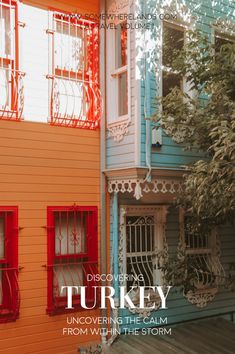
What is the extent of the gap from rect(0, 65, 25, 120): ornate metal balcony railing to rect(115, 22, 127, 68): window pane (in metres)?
1.81

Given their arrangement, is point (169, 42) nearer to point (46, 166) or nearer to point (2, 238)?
point (46, 166)

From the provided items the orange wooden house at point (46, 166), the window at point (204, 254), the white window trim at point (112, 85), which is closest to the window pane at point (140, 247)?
the orange wooden house at point (46, 166)

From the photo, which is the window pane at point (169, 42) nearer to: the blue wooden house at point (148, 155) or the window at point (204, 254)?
the blue wooden house at point (148, 155)

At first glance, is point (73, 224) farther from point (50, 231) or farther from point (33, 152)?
point (33, 152)

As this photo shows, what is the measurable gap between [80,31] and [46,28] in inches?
28.6

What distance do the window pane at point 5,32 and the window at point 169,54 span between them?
2.59m

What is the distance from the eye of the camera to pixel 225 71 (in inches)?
252

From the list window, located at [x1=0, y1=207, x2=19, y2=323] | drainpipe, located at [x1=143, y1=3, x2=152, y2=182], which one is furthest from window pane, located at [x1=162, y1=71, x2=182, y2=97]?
window, located at [x1=0, y1=207, x2=19, y2=323]

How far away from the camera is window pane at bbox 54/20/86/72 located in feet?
24.3

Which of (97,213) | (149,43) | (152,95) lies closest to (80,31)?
(149,43)

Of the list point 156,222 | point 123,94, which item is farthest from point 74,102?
point 156,222

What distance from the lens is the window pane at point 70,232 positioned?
7.21m

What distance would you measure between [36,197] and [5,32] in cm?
269

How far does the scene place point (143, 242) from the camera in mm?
7895
